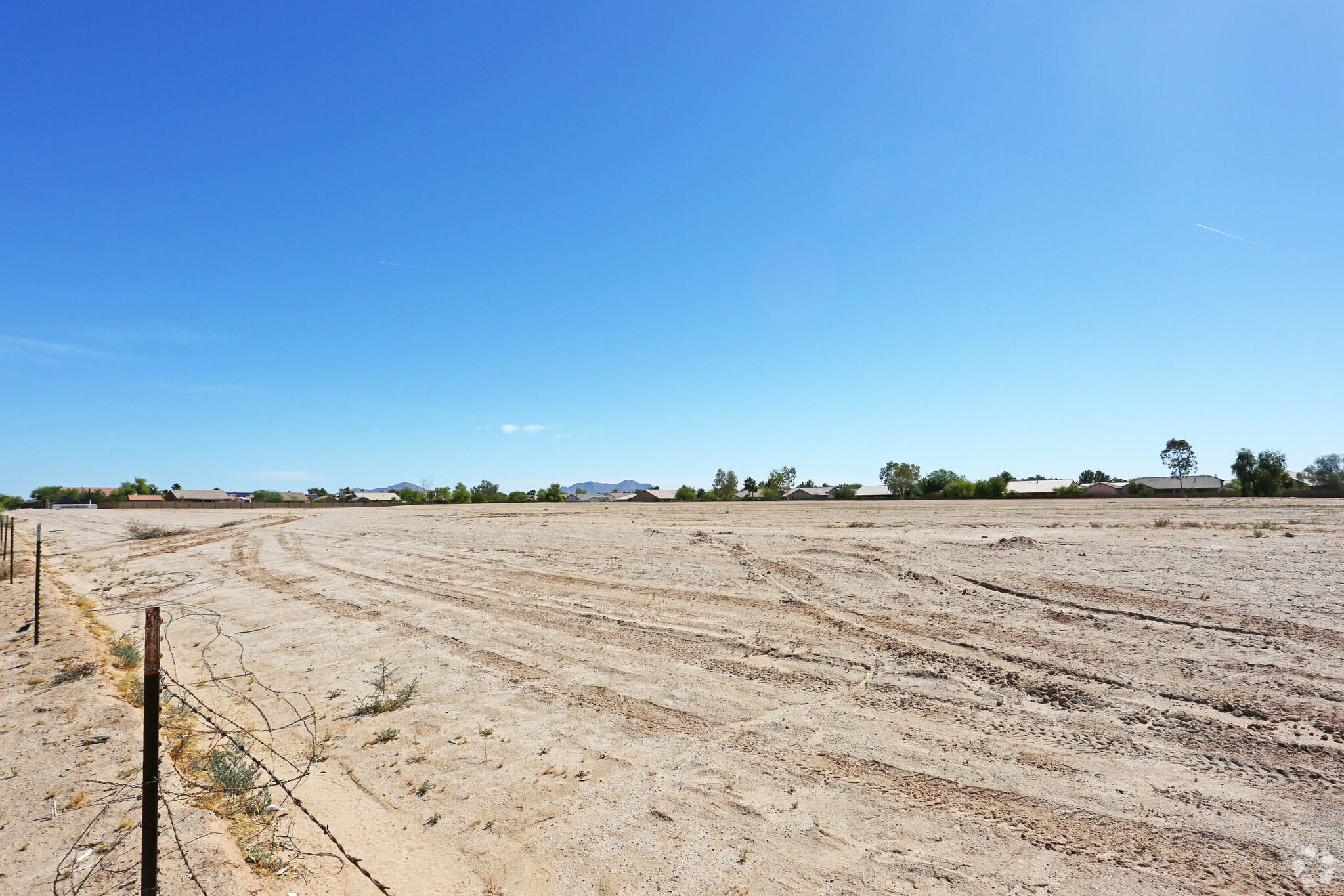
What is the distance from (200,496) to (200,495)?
1505 millimetres

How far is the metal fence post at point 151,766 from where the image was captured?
137 inches

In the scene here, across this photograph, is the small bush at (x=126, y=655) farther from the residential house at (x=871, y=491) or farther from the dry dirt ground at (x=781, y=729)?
the residential house at (x=871, y=491)

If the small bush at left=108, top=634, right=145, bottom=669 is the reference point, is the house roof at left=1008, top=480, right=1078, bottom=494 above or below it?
above

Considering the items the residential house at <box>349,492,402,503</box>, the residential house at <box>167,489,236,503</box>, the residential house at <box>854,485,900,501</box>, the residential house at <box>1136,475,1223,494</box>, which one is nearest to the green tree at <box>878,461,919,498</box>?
the residential house at <box>854,485,900,501</box>

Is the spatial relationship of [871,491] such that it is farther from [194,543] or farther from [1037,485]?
[194,543]

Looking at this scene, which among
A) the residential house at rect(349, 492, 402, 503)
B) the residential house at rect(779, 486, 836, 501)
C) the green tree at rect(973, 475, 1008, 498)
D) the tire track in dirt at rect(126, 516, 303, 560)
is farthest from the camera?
the residential house at rect(349, 492, 402, 503)

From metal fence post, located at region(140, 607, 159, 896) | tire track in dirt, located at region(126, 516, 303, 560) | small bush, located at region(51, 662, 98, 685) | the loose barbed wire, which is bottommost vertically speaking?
the loose barbed wire

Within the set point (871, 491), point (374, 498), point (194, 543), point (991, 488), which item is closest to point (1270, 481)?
point (991, 488)

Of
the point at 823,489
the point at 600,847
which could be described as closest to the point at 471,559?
the point at 600,847

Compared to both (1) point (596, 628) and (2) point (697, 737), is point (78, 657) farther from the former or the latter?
(2) point (697, 737)

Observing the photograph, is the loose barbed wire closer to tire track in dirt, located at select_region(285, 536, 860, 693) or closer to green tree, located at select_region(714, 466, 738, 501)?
tire track in dirt, located at select_region(285, 536, 860, 693)

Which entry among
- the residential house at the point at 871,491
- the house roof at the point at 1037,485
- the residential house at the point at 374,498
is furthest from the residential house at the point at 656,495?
the house roof at the point at 1037,485

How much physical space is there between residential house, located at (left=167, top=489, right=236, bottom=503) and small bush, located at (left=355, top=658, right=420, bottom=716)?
120 metres

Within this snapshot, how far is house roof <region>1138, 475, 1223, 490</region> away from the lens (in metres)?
83.0
